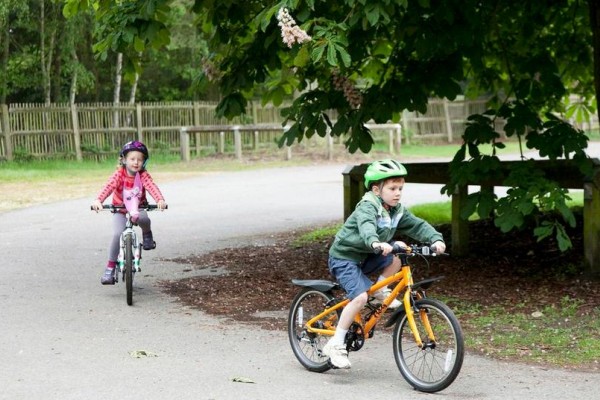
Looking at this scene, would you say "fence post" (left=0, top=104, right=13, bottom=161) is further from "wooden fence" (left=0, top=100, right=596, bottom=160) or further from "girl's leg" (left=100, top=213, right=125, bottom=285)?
"girl's leg" (left=100, top=213, right=125, bottom=285)

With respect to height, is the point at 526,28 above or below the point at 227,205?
above

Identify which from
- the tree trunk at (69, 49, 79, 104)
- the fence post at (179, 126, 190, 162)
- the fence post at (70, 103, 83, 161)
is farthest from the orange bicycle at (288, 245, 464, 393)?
the tree trunk at (69, 49, 79, 104)

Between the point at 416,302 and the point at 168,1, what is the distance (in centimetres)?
405

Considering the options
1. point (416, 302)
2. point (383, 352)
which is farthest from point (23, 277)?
point (416, 302)

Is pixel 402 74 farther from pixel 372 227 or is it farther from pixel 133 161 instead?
pixel 372 227

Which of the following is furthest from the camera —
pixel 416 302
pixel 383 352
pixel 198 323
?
pixel 198 323

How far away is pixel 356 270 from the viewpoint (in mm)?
6785

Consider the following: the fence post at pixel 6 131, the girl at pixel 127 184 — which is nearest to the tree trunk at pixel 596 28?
the girl at pixel 127 184

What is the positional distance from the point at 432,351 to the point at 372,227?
819 mm

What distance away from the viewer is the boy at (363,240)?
21.8ft

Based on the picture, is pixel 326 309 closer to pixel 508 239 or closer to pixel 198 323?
pixel 198 323

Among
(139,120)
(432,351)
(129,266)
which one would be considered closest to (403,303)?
(432,351)

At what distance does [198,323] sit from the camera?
871 centimetres

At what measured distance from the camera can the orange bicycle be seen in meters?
6.35
